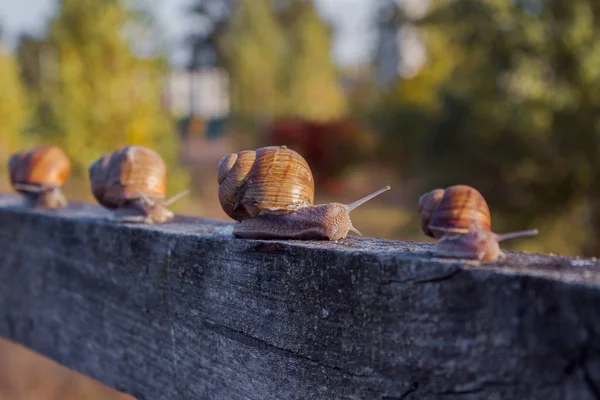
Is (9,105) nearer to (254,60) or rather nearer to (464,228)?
(254,60)

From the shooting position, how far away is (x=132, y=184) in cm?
158

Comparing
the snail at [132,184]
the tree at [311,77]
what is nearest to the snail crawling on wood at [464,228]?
the snail at [132,184]

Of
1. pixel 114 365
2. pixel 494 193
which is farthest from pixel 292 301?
pixel 494 193

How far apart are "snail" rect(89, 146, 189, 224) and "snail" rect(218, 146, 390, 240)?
0.35 meters

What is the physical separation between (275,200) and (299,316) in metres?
0.31

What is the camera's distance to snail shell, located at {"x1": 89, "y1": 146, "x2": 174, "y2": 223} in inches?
60.8

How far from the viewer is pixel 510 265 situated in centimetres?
79

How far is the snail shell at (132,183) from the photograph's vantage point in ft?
5.07

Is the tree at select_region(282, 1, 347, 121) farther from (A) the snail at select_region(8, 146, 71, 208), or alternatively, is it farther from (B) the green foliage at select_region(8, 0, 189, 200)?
(A) the snail at select_region(8, 146, 71, 208)

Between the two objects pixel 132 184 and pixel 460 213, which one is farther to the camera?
pixel 132 184

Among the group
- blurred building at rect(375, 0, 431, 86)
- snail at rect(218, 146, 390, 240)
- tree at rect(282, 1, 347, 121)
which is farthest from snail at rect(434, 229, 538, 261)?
blurred building at rect(375, 0, 431, 86)

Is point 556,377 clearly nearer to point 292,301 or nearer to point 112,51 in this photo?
point 292,301

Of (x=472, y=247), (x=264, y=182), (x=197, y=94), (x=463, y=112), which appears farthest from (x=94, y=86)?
(x=197, y=94)

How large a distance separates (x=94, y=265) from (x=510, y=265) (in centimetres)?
109
